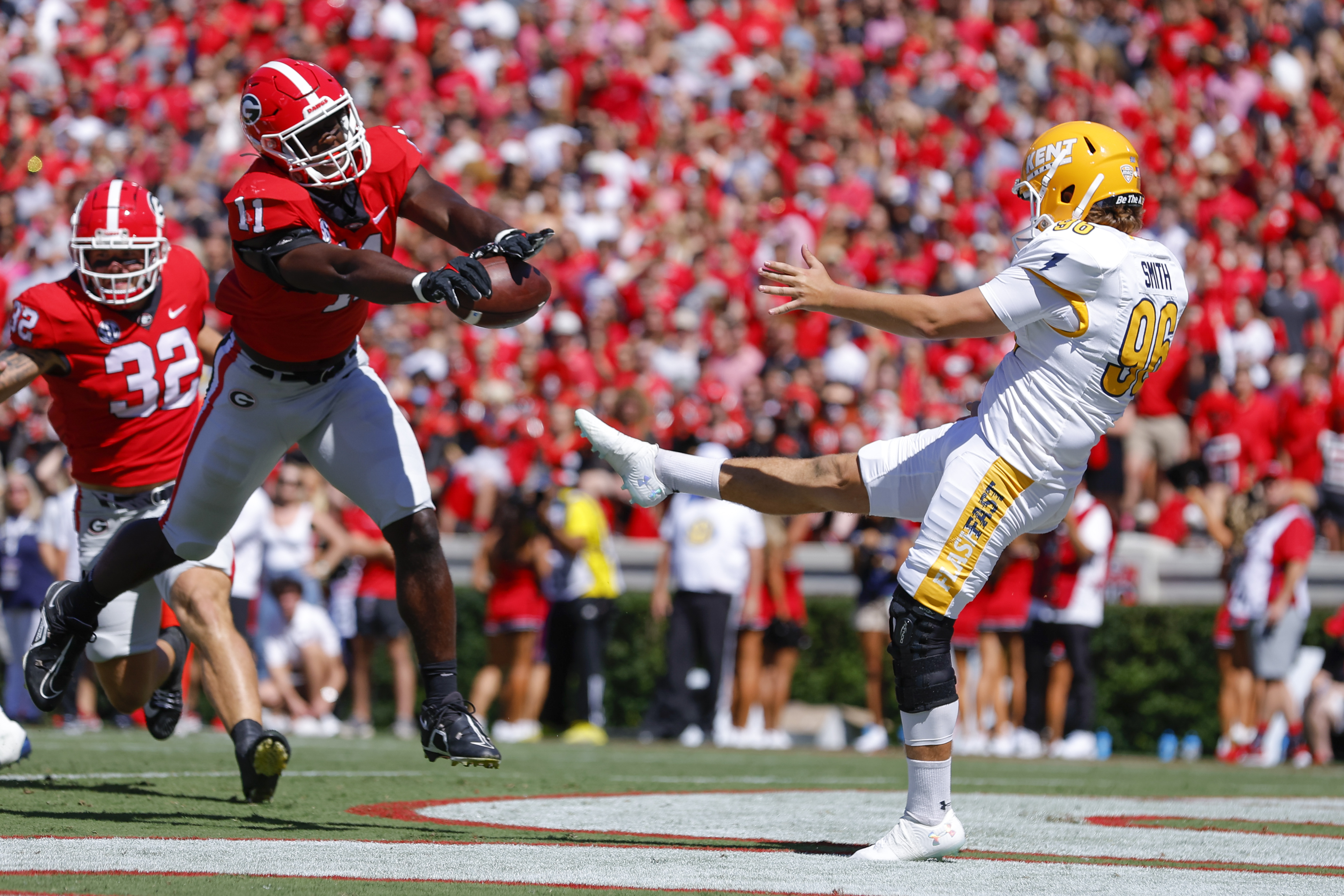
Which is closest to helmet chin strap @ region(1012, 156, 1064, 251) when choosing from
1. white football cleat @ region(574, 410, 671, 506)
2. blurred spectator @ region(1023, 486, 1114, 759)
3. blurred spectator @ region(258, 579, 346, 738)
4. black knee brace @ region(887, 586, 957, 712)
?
black knee brace @ region(887, 586, 957, 712)

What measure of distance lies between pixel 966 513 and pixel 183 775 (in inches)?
152

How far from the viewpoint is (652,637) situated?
12.7m

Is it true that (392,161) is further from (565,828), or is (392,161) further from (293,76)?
(565,828)

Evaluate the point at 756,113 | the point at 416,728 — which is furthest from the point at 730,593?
the point at 756,113

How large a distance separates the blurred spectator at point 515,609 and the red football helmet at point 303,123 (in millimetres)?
6654

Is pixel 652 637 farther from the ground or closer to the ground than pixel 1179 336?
closer to the ground

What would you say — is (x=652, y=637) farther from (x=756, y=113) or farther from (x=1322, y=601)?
(x=756, y=113)

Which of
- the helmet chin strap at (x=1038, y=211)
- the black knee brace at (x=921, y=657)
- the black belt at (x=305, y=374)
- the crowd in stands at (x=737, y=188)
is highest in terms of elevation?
the crowd in stands at (x=737, y=188)

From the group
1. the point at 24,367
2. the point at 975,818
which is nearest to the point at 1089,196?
the point at 975,818

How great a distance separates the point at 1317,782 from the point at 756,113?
10782 mm

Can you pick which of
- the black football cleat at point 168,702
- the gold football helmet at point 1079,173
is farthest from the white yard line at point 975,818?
the gold football helmet at point 1079,173

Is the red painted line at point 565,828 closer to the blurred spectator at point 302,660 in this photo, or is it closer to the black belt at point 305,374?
the black belt at point 305,374

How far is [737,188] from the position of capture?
53.8 feet

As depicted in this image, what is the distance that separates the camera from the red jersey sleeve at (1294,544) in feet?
35.1
